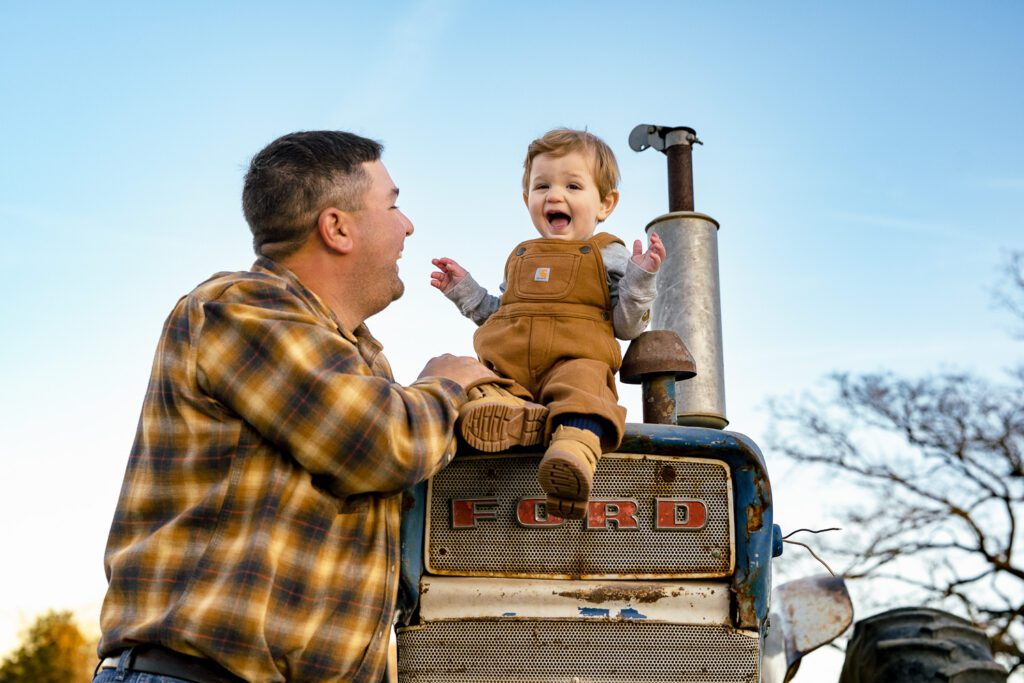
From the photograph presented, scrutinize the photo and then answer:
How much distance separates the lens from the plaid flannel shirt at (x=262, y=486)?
2.10 metres

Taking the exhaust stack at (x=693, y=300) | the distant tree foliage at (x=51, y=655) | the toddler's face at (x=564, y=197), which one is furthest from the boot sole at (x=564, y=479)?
the distant tree foliage at (x=51, y=655)

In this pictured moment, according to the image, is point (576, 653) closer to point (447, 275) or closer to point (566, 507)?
point (566, 507)

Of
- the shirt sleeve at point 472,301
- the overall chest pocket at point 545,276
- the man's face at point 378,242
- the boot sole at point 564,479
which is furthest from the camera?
the shirt sleeve at point 472,301

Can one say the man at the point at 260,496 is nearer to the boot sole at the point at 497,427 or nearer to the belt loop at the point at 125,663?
the belt loop at the point at 125,663

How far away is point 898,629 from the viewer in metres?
4.23

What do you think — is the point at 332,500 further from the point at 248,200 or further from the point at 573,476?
the point at 248,200

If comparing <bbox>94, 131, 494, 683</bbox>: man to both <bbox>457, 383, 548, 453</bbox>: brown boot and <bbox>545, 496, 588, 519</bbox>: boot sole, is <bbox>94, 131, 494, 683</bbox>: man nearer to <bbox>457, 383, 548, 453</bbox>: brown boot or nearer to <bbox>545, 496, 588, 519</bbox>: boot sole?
<bbox>457, 383, 548, 453</bbox>: brown boot

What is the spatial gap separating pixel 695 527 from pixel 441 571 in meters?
0.58

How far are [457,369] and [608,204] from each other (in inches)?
44.6

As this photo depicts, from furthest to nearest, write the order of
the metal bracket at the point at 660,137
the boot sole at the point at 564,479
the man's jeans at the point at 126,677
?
the metal bracket at the point at 660,137 < the boot sole at the point at 564,479 < the man's jeans at the point at 126,677

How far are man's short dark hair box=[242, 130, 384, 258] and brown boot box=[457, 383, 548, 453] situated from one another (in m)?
0.52

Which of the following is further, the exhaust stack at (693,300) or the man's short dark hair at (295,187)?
the exhaust stack at (693,300)

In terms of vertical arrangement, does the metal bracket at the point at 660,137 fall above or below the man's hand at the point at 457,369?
above

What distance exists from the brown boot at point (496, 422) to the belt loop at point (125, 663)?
2.60ft
